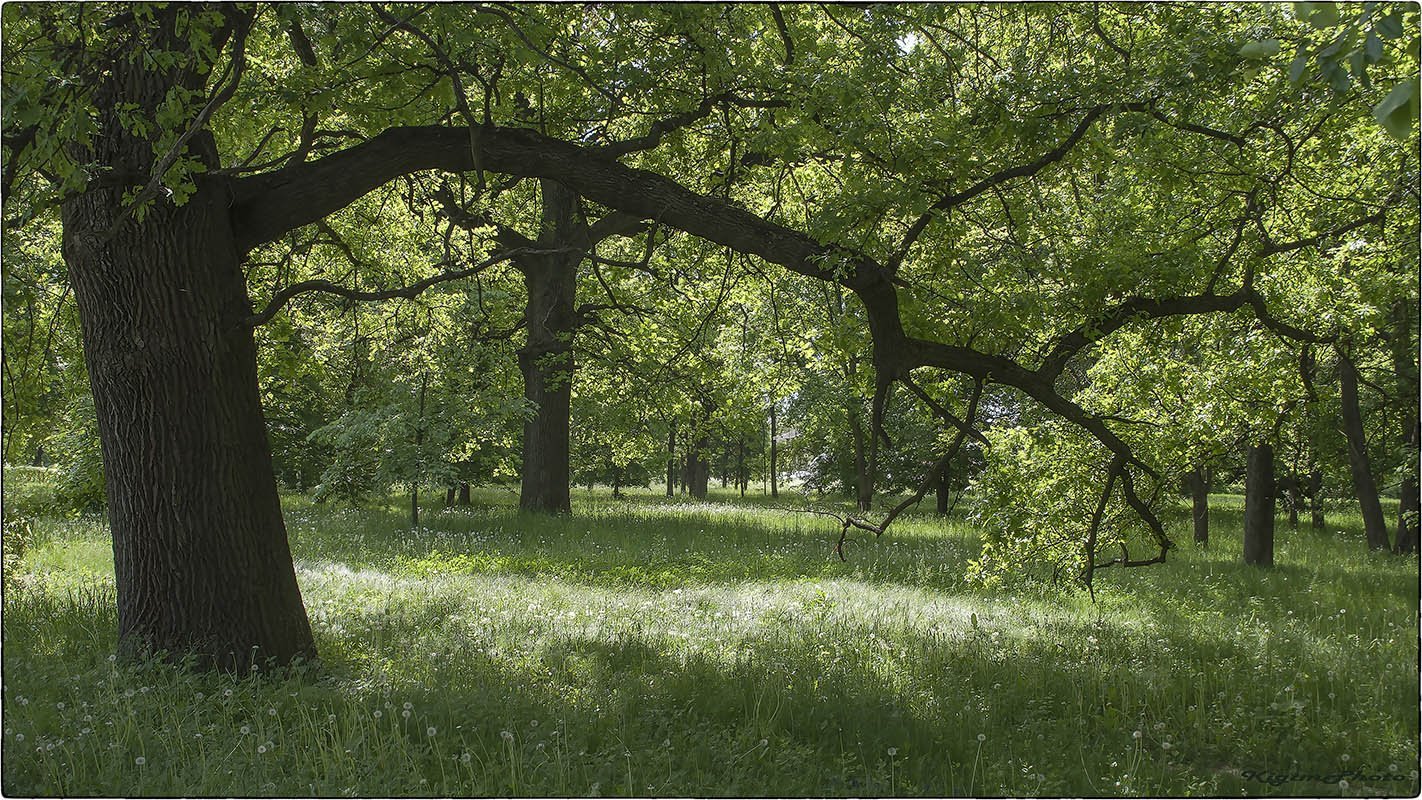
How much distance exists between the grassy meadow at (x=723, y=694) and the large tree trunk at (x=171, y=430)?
16.9 inches

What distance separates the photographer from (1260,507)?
1398cm

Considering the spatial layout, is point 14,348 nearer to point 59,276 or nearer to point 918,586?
point 59,276

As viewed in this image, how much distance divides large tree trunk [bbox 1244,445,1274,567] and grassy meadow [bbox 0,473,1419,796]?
2.85 metres

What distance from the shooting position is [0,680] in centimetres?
567

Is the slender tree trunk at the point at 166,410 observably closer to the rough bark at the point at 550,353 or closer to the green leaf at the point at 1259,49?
the green leaf at the point at 1259,49

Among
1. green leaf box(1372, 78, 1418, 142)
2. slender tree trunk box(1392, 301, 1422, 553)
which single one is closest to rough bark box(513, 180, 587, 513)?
slender tree trunk box(1392, 301, 1422, 553)

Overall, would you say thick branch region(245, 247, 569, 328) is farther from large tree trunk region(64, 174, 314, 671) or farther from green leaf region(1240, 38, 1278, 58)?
green leaf region(1240, 38, 1278, 58)

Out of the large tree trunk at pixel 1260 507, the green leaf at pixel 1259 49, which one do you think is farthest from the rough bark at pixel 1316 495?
the green leaf at pixel 1259 49

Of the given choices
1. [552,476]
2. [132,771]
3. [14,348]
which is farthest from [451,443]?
[132,771]

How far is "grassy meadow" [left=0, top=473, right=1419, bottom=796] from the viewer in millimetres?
4793

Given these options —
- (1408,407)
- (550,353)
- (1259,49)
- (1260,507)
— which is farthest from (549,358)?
(1259,49)

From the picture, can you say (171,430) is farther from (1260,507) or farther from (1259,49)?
(1260,507)

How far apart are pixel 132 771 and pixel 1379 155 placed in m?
11.7

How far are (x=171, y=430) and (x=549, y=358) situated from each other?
390 inches
